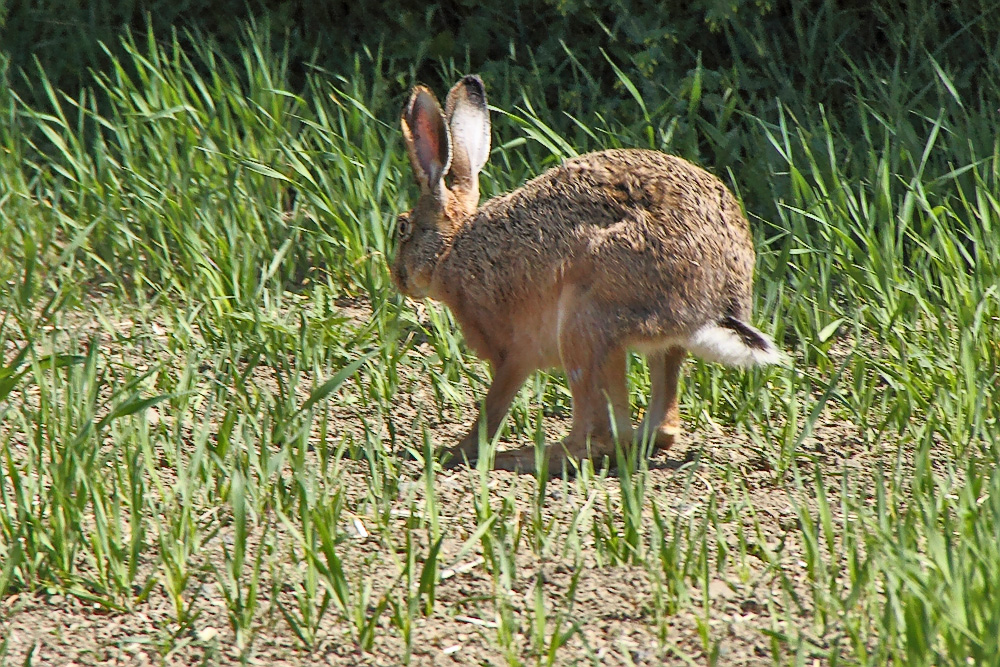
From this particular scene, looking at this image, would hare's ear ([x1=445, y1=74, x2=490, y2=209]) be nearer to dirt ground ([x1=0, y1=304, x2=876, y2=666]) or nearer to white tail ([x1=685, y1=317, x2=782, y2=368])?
white tail ([x1=685, y1=317, x2=782, y2=368])

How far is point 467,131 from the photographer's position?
15.2 feet

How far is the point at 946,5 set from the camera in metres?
5.93

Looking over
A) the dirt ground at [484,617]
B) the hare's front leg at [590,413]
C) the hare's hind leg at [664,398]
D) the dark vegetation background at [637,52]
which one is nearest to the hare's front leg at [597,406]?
the hare's front leg at [590,413]

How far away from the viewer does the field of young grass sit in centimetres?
305

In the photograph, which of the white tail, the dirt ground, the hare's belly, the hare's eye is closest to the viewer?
the dirt ground

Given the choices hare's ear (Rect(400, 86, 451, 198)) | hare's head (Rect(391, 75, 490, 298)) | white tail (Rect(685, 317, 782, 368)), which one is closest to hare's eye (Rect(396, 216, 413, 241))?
hare's head (Rect(391, 75, 490, 298))

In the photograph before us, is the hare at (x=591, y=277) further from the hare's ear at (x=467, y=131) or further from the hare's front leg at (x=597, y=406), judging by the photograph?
the hare's ear at (x=467, y=131)

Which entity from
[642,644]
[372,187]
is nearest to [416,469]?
[642,644]

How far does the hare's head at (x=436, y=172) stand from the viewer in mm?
4402

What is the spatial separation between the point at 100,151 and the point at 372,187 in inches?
41.5

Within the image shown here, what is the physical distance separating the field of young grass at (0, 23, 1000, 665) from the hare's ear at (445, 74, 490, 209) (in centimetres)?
39

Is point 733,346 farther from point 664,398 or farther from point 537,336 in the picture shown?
point 537,336

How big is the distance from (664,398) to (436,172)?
3.31 ft

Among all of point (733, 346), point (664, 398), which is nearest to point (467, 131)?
point (664, 398)
